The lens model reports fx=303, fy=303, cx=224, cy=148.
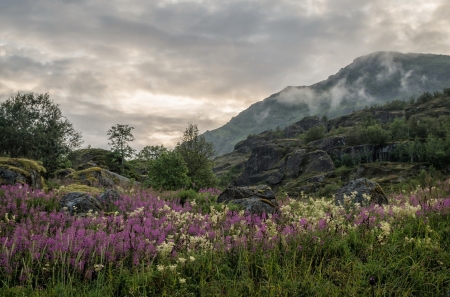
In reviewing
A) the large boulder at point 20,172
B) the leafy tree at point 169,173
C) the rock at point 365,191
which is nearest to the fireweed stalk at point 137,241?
the rock at point 365,191

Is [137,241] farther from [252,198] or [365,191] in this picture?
[365,191]

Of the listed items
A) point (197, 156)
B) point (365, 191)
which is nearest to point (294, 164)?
point (197, 156)

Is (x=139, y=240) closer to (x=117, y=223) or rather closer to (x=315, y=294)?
(x=117, y=223)

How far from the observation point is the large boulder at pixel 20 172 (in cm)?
1531

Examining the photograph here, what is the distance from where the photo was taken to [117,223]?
25.0 ft

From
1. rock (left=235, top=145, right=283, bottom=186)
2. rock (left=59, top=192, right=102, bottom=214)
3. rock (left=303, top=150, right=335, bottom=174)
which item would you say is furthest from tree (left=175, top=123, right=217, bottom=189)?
rock (left=235, top=145, right=283, bottom=186)

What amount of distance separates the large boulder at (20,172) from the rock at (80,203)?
6.07m


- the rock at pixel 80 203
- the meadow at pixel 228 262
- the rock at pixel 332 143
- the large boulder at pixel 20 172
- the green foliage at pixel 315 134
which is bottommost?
the meadow at pixel 228 262

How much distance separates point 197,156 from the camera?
43.8 m

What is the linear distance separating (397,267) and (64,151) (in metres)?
67.7

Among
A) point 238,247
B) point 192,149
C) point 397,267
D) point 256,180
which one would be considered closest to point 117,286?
point 238,247

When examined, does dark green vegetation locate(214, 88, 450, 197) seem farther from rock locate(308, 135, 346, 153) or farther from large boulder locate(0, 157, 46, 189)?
large boulder locate(0, 157, 46, 189)

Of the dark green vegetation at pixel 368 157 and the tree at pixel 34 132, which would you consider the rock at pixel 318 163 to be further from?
the tree at pixel 34 132

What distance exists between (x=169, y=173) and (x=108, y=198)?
14357 millimetres
